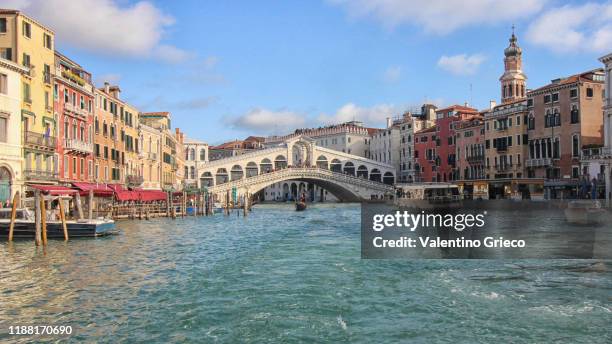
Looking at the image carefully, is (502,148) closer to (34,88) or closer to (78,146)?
(78,146)

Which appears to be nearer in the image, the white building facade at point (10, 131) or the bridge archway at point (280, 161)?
the white building facade at point (10, 131)

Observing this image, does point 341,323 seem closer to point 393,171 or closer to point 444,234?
point 444,234

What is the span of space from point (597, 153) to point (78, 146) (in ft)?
92.5

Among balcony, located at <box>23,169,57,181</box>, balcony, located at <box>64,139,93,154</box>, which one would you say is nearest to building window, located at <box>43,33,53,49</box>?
balcony, located at <box>64,139,93,154</box>

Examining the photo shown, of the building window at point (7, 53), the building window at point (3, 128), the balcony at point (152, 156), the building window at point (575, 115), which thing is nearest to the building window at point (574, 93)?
the building window at point (575, 115)

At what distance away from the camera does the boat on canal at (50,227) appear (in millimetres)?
18250

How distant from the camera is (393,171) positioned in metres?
65.7

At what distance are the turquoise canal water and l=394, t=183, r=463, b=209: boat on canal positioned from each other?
27.9m

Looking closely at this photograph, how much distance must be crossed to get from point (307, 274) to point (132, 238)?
10.0 metres

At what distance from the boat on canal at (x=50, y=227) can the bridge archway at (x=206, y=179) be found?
40.4 meters

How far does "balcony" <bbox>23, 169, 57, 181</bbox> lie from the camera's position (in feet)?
73.4

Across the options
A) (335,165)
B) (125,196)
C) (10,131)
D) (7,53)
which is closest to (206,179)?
(335,165)

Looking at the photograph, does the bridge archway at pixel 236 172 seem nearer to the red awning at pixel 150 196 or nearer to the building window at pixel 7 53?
the red awning at pixel 150 196

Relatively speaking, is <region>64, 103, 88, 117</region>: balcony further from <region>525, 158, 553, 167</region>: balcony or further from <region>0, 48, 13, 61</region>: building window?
<region>525, 158, 553, 167</region>: balcony
